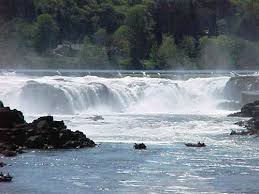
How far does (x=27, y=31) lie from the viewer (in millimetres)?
191375

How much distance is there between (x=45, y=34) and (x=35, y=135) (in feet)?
397

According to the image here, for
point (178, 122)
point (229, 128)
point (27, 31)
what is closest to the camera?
point (229, 128)

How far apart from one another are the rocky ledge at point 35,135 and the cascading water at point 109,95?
30.5 meters

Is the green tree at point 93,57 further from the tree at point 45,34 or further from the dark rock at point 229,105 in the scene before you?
the dark rock at point 229,105

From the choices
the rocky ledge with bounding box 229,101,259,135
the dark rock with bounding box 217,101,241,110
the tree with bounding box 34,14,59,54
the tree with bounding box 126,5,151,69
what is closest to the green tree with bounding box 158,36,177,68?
the tree with bounding box 126,5,151,69

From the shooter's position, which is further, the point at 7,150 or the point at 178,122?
the point at 178,122

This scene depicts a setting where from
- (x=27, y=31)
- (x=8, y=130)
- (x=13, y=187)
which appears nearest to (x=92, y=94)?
(x=8, y=130)

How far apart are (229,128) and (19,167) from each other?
27.5 metres

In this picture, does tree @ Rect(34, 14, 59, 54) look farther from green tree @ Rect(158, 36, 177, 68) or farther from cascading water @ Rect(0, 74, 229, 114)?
cascading water @ Rect(0, 74, 229, 114)

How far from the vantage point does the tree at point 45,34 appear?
614 ft

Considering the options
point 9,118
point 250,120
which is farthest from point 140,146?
point 250,120

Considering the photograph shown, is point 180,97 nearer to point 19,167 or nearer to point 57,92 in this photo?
point 57,92

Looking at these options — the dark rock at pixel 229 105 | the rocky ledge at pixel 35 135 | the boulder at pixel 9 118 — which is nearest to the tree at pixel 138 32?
the dark rock at pixel 229 105

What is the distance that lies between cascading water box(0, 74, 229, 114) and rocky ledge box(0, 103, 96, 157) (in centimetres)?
3048
